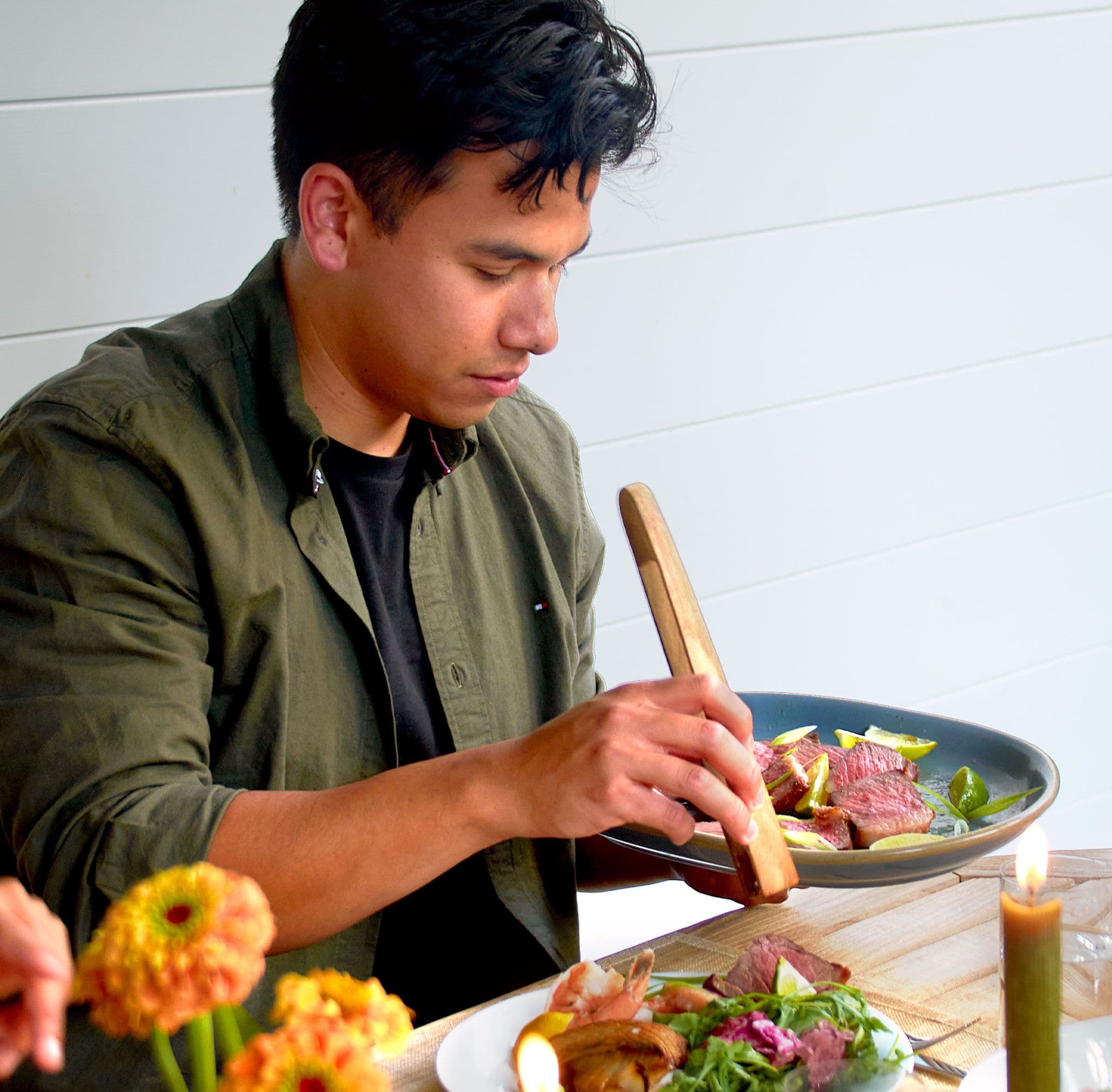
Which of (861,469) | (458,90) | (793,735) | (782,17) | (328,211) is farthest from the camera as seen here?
(861,469)

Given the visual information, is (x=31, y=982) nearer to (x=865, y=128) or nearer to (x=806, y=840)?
(x=806, y=840)

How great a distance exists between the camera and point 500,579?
145 centimetres

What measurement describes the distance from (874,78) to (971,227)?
356mm

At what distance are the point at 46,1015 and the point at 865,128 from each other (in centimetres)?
221

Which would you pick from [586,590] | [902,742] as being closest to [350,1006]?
[902,742]

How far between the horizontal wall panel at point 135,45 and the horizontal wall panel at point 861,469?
76cm

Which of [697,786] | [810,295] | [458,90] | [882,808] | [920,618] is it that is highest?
[458,90]

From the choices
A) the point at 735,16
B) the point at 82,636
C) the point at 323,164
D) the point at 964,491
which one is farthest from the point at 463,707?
the point at 964,491

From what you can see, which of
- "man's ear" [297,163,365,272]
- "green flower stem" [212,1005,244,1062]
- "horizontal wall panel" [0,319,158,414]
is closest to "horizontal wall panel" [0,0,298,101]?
"horizontal wall panel" [0,319,158,414]

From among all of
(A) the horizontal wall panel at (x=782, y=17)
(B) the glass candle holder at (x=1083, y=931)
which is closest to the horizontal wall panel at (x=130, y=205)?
(A) the horizontal wall panel at (x=782, y=17)

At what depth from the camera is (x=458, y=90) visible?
1.09 meters

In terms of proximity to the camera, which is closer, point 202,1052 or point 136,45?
point 202,1052

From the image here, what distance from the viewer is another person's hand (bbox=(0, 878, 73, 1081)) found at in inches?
11.9

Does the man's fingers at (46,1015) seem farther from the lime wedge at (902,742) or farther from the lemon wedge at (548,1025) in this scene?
the lime wedge at (902,742)
